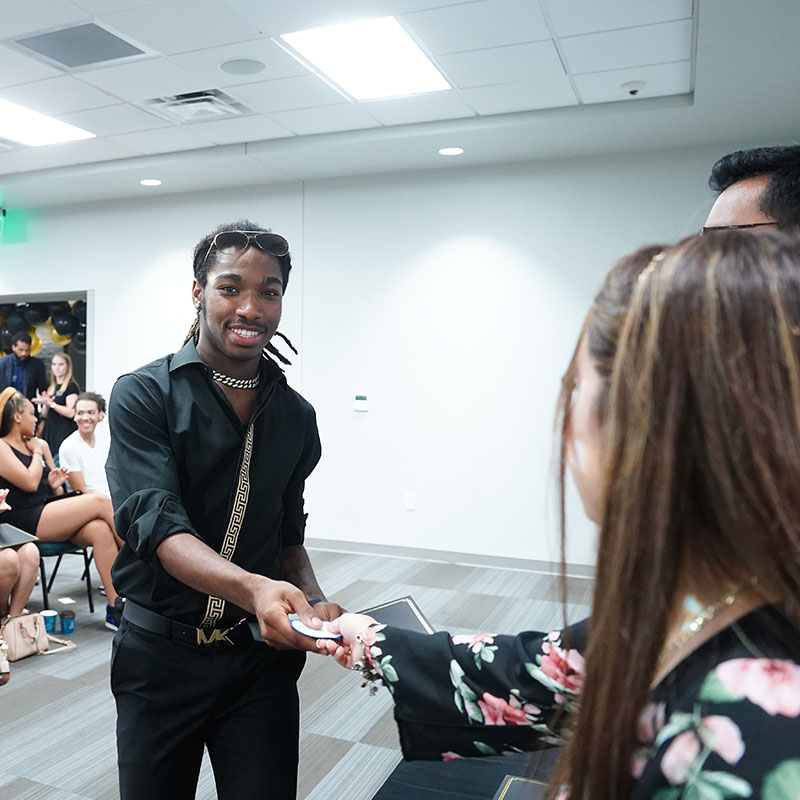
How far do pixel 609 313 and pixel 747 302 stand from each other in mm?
118

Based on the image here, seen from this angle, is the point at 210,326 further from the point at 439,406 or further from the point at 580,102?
the point at 439,406

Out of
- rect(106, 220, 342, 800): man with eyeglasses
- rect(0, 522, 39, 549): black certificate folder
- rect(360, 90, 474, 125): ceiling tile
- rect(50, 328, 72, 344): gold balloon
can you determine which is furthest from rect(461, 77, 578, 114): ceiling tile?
rect(50, 328, 72, 344): gold balloon

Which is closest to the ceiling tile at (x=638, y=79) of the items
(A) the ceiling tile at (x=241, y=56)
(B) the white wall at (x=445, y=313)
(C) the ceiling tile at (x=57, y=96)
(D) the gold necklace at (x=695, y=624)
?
(B) the white wall at (x=445, y=313)

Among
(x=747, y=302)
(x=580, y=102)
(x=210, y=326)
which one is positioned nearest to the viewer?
(x=747, y=302)

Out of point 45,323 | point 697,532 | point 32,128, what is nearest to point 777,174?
point 697,532

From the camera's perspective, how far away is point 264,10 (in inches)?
136

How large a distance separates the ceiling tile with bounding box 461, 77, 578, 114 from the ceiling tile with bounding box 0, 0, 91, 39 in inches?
82.1

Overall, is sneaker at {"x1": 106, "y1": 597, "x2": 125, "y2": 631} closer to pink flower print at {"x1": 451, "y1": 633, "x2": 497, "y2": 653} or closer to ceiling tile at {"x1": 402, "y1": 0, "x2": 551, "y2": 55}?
ceiling tile at {"x1": 402, "y1": 0, "x2": 551, "y2": 55}

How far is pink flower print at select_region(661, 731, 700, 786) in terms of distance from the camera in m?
0.58

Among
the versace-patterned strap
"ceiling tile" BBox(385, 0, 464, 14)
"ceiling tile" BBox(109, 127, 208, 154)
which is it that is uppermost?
"ceiling tile" BBox(385, 0, 464, 14)

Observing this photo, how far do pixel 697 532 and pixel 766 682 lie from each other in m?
0.13

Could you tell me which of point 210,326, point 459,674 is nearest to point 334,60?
point 210,326

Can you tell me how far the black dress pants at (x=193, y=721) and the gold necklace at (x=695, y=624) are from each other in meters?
1.07

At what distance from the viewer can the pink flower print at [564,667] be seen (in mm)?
1031
